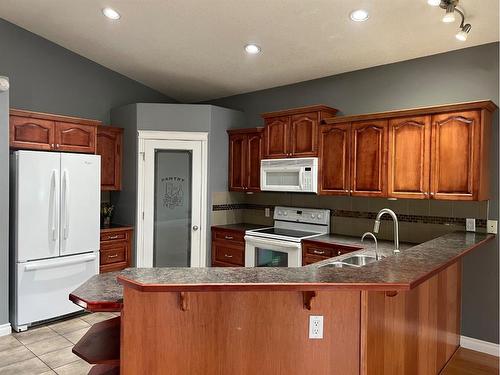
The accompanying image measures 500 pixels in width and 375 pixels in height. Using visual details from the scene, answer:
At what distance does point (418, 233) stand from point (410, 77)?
1.55 meters

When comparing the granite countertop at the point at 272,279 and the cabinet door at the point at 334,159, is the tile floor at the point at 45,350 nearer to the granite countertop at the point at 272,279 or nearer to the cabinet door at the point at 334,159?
the granite countertop at the point at 272,279

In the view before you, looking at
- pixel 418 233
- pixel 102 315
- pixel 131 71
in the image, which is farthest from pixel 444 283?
pixel 131 71

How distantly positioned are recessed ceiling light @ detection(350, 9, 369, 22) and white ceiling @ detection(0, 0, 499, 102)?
0.06 meters

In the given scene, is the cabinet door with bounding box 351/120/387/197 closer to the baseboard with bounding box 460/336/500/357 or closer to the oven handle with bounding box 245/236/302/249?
the oven handle with bounding box 245/236/302/249

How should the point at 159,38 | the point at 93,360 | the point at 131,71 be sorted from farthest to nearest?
the point at 131,71
the point at 159,38
the point at 93,360

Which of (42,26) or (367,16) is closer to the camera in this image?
(367,16)

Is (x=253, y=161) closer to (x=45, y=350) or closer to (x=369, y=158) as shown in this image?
(x=369, y=158)

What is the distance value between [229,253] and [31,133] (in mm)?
2573

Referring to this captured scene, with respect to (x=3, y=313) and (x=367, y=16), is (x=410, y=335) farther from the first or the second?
(x=3, y=313)

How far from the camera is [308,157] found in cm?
427

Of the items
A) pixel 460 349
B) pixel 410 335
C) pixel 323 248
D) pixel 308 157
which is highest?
pixel 308 157

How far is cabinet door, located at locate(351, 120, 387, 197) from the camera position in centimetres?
370

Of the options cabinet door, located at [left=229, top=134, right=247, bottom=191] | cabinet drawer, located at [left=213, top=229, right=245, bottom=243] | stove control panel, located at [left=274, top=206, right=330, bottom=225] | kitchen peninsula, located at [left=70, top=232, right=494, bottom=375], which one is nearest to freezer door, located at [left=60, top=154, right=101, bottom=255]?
cabinet drawer, located at [left=213, top=229, right=245, bottom=243]

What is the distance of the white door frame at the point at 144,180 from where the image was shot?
4.87 m
